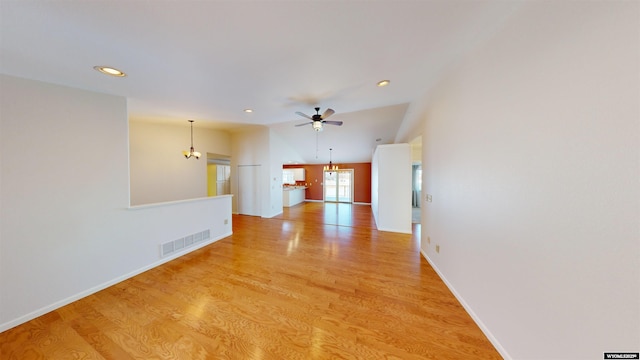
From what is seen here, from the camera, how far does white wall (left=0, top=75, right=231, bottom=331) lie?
174 centimetres

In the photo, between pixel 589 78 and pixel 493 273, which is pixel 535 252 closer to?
pixel 493 273

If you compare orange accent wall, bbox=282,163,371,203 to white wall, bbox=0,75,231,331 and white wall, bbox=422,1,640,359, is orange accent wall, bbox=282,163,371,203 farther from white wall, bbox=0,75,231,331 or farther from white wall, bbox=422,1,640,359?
white wall, bbox=0,75,231,331

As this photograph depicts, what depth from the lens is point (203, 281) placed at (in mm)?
2357

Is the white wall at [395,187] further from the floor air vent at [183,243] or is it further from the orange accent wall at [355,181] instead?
the orange accent wall at [355,181]

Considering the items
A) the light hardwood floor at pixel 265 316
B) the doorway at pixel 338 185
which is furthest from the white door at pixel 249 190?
the doorway at pixel 338 185

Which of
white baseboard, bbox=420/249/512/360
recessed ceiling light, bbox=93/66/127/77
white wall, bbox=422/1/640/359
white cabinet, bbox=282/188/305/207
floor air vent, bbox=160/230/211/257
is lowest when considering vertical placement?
white baseboard, bbox=420/249/512/360

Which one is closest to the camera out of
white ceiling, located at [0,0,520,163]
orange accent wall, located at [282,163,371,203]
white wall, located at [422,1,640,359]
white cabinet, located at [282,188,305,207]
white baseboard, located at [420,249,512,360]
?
white wall, located at [422,1,640,359]

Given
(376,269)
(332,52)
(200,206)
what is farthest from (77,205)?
(376,269)

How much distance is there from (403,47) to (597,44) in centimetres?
118

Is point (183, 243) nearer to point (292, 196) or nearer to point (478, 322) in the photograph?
point (478, 322)

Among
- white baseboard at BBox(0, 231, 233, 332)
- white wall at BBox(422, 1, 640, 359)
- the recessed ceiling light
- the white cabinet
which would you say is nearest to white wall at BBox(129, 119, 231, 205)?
white baseboard at BBox(0, 231, 233, 332)

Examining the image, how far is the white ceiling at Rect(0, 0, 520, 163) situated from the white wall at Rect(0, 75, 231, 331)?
30 centimetres

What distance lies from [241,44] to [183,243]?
3.33 m

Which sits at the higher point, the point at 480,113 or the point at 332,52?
the point at 332,52
